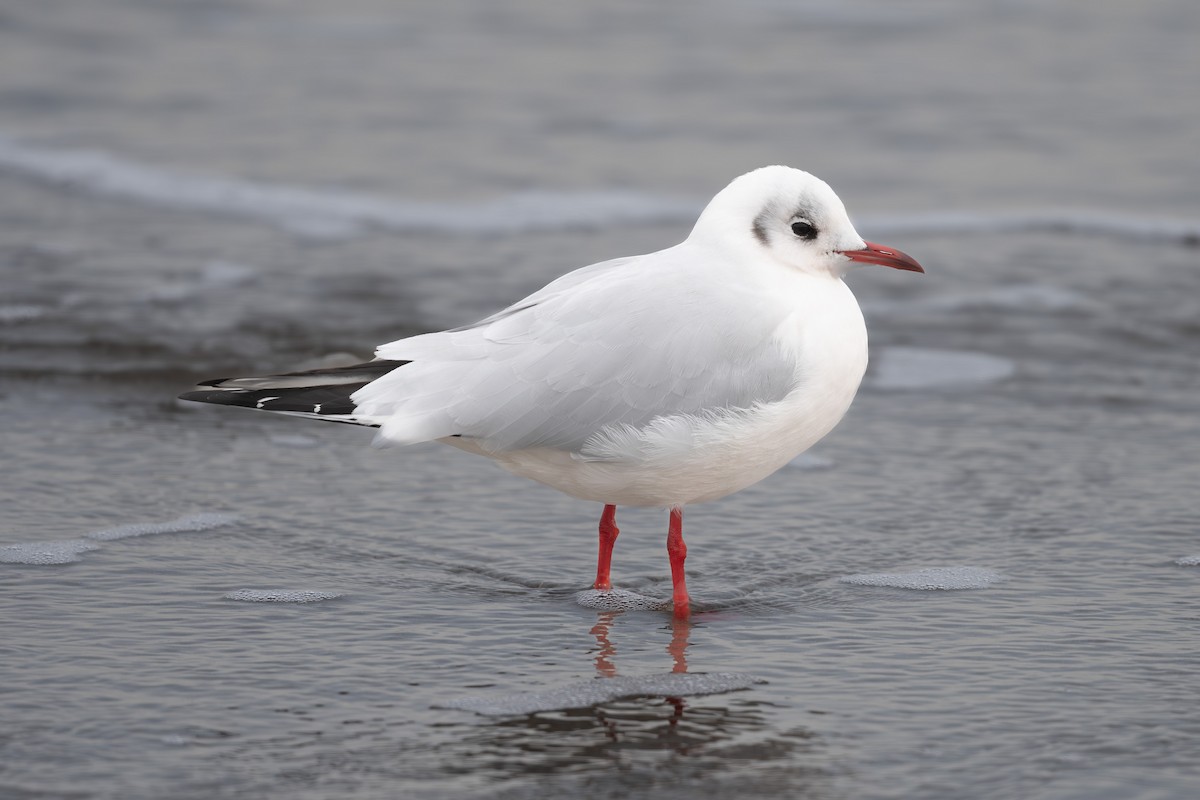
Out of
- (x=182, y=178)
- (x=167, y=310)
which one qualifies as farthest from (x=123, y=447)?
(x=182, y=178)

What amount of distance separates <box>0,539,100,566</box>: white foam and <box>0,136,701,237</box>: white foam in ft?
17.3

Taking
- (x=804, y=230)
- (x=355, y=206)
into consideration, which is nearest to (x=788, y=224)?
(x=804, y=230)

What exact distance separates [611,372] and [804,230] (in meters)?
0.71

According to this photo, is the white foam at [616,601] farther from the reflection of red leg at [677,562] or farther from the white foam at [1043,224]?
the white foam at [1043,224]

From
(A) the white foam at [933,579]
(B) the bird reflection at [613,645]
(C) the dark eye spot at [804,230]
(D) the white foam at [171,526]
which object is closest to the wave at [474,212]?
(D) the white foam at [171,526]

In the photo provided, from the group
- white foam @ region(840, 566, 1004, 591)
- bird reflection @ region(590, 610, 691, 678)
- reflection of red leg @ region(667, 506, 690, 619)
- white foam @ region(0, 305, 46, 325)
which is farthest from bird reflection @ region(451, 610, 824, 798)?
white foam @ region(0, 305, 46, 325)

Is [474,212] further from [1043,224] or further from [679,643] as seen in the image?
[679,643]

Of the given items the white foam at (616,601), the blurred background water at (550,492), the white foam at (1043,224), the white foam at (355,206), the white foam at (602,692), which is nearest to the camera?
the blurred background water at (550,492)

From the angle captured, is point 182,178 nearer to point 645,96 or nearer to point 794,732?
point 645,96

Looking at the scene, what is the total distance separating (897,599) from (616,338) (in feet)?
3.84

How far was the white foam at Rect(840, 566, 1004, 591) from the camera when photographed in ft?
15.9

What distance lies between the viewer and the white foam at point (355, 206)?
10.4 meters

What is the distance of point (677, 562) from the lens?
4.68m

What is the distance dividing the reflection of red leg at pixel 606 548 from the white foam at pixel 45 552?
161 cm
